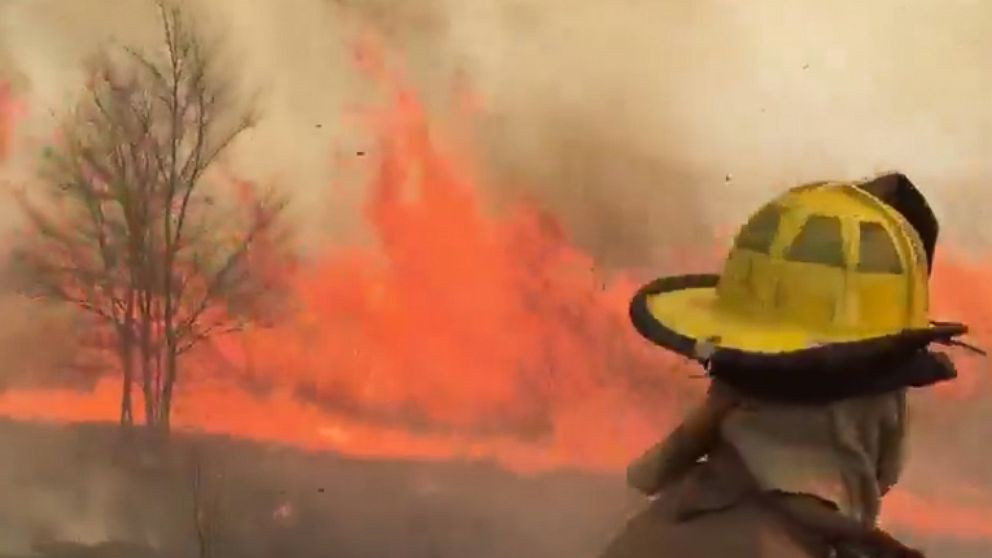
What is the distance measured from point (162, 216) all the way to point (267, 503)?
30 cm

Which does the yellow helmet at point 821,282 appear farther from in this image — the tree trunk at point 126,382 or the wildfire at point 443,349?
the tree trunk at point 126,382

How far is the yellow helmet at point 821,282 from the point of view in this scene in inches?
30.5

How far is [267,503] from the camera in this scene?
126cm

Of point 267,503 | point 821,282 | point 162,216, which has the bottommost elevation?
point 267,503

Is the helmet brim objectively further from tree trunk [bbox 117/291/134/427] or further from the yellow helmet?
tree trunk [bbox 117/291/134/427]

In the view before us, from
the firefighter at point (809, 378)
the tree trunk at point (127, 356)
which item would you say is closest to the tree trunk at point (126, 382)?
the tree trunk at point (127, 356)

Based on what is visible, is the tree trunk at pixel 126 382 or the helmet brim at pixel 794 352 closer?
the helmet brim at pixel 794 352

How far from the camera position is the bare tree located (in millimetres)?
1271

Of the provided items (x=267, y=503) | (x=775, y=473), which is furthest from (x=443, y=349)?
(x=775, y=473)

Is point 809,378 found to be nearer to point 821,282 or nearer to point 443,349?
point 821,282

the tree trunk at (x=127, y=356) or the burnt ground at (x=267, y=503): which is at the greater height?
the tree trunk at (x=127, y=356)

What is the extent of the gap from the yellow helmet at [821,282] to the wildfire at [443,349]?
395mm

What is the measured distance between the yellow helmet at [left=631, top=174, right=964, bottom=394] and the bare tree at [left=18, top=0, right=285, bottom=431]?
1.88 feet

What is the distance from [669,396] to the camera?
121cm
